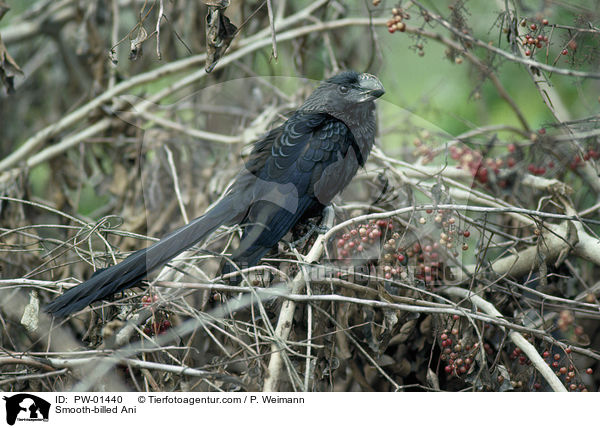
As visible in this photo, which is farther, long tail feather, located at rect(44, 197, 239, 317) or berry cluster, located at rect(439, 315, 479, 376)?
berry cluster, located at rect(439, 315, 479, 376)

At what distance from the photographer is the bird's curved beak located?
2.18m

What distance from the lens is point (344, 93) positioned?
2270 mm

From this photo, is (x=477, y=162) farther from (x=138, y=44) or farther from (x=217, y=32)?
(x=138, y=44)

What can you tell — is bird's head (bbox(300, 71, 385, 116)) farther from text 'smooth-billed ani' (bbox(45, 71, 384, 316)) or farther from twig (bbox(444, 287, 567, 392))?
twig (bbox(444, 287, 567, 392))

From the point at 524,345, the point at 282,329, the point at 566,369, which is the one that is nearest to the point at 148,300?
the point at 282,329

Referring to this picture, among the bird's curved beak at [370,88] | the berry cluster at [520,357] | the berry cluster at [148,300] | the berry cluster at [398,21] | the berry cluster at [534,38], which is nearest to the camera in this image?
the berry cluster at [148,300]

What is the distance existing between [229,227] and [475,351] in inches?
41.1

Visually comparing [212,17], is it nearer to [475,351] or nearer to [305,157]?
[305,157]

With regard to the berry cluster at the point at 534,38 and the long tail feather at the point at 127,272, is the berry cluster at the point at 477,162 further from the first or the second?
the long tail feather at the point at 127,272

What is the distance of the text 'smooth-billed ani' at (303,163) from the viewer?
215 cm
